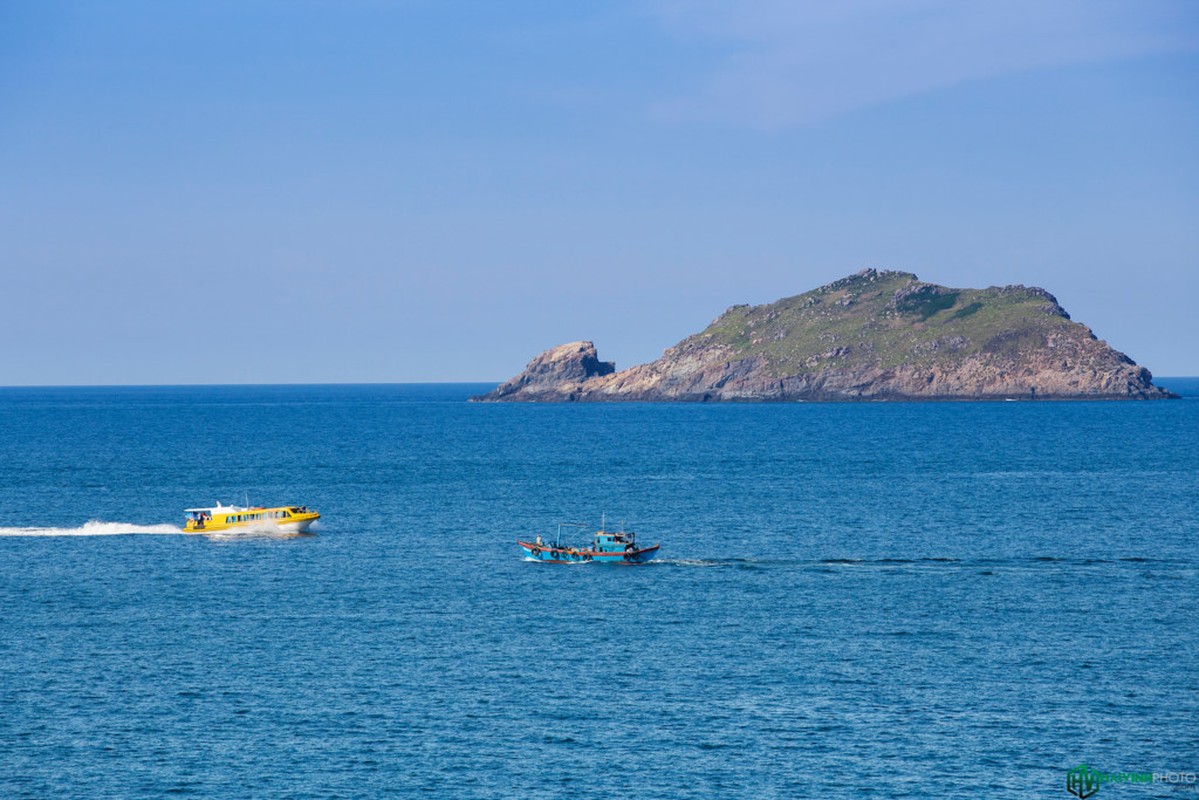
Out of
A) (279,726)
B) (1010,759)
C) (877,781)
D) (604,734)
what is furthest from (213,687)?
(1010,759)

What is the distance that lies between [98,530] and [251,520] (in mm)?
14530

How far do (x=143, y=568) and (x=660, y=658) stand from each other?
5271cm

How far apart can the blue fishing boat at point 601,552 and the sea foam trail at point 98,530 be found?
3984cm

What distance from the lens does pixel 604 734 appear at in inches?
2702

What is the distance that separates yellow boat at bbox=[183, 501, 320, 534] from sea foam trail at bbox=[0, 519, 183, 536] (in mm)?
2197

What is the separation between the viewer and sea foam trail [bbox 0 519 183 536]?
132 metres

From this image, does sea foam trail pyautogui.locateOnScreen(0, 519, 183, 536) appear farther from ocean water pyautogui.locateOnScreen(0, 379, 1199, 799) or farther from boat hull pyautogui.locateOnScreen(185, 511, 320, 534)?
boat hull pyautogui.locateOnScreen(185, 511, 320, 534)

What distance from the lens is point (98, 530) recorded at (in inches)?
5241

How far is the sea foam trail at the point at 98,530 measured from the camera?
132 meters

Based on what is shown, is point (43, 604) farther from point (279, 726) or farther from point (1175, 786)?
point (1175, 786)

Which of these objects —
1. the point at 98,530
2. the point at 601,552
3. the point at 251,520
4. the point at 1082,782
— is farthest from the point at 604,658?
the point at 98,530

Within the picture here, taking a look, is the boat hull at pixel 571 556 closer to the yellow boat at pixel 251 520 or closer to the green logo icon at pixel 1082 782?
the yellow boat at pixel 251 520

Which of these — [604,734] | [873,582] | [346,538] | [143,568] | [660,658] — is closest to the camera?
[604,734]

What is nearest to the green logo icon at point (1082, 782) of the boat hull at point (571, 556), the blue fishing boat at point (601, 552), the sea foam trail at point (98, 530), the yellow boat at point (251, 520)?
the blue fishing boat at point (601, 552)
